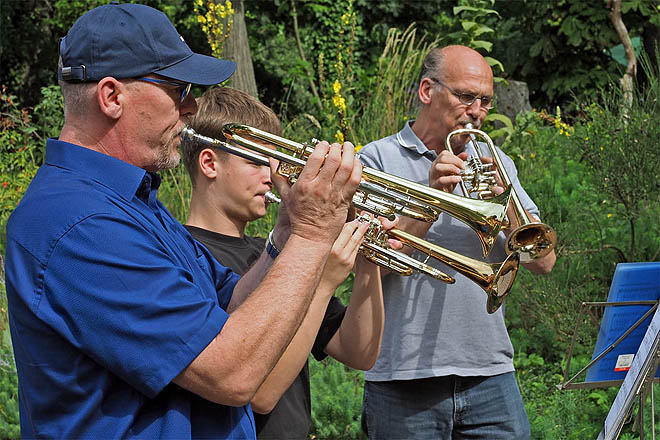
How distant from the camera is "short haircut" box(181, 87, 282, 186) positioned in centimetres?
244

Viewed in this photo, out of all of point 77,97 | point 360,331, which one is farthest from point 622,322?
point 77,97

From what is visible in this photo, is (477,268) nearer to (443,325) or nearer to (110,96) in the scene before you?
(443,325)

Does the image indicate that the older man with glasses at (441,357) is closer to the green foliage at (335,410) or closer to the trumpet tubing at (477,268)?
the trumpet tubing at (477,268)

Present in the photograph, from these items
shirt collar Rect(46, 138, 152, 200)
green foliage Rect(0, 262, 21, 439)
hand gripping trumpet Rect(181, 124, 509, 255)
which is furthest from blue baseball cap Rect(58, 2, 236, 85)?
green foliage Rect(0, 262, 21, 439)

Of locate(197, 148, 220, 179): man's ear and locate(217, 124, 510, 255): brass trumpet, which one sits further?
locate(197, 148, 220, 179): man's ear

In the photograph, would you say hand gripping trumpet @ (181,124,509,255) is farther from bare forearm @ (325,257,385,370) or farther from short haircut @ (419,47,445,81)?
short haircut @ (419,47,445,81)

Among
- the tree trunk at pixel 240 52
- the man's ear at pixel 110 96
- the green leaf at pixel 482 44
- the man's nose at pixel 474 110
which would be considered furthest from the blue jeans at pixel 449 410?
the tree trunk at pixel 240 52

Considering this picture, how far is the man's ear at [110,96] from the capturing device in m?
1.60

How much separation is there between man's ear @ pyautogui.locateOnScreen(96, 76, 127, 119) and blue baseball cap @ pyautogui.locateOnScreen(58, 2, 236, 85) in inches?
0.6

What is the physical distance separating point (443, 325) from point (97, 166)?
5.53ft

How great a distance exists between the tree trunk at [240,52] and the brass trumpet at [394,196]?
603 cm

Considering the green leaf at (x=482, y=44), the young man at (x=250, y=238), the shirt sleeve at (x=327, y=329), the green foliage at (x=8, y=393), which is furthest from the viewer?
the green leaf at (x=482, y=44)

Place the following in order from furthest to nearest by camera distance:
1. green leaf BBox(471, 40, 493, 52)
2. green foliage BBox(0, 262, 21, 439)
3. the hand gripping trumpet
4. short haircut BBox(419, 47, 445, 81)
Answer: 1. green leaf BBox(471, 40, 493, 52)
2. green foliage BBox(0, 262, 21, 439)
3. short haircut BBox(419, 47, 445, 81)
4. the hand gripping trumpet

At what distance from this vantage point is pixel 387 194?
7.84ft
